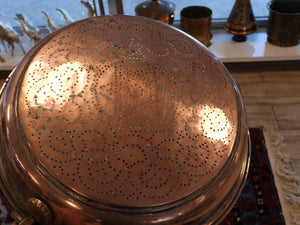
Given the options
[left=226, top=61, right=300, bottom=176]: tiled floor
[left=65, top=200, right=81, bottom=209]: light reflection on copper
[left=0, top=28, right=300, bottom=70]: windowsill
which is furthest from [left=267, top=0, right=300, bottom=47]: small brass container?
[left=65, top=200, right=81, bottom=209]: light reflection on copper

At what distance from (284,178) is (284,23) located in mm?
889

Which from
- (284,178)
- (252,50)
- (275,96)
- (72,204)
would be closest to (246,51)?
(252,50)

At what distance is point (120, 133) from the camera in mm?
622

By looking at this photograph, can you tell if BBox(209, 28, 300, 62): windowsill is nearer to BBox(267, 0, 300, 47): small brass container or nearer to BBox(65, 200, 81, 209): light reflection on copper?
BBox(267, 0, 300, 47): small brass container

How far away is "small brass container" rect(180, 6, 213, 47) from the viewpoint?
1.82m

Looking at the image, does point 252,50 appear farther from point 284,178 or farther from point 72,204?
point 72,204

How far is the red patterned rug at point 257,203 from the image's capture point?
4.54 ft

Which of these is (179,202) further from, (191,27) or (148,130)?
(191,27)

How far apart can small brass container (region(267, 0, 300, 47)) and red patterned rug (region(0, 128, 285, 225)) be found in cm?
75

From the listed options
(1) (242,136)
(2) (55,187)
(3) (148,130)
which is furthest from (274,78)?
(2) (55,187)

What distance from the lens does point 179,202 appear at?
0.59 meters

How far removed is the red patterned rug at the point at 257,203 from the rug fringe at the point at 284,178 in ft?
0.08

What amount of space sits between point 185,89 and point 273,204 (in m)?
0.96

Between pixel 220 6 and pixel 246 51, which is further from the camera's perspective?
pixel 220 6
